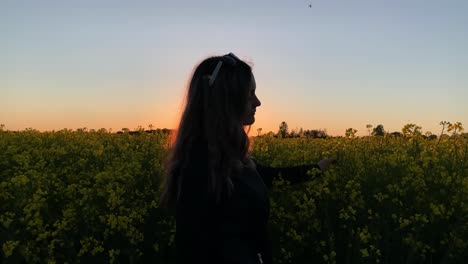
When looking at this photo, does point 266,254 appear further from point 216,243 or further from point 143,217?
point 143,217

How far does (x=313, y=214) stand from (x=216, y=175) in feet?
6.40

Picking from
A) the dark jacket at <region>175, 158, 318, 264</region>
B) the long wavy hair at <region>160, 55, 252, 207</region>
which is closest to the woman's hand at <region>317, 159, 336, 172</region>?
the dark jacket at <region>175, 158, 318, 264</region>

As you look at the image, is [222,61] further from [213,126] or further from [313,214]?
[313,214]

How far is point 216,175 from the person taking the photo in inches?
106

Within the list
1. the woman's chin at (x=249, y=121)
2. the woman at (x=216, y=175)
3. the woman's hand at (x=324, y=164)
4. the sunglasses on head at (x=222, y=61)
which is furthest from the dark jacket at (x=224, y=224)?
the woman's hand at (x=324, y=164)

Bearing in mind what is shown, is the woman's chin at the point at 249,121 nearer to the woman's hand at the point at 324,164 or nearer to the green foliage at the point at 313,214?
the green foliage at the point at 313,214

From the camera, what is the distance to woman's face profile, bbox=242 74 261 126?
9.60ft

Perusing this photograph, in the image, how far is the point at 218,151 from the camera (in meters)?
2.78

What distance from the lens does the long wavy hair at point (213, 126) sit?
9.04 ft

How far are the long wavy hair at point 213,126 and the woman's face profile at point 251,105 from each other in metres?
0.03

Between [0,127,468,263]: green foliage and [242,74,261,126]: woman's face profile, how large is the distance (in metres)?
1.24

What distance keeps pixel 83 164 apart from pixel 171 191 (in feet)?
10.4

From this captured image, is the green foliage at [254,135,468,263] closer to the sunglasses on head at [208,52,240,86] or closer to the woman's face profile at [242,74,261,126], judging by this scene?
the woman's face profile at [242,74,261,126]

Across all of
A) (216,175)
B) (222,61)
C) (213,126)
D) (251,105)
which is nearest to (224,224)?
(216,175)
